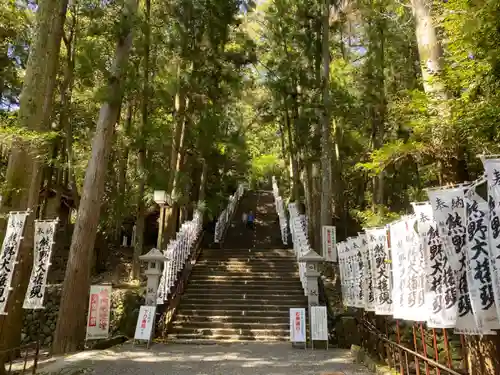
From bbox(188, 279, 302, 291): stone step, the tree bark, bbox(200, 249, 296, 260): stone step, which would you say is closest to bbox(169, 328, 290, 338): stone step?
bbox(188, 279, 302, 291): stone step


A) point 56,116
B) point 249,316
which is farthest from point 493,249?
point 56,116

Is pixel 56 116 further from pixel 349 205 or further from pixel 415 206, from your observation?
pixel 349 205

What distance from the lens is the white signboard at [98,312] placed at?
29.3ft

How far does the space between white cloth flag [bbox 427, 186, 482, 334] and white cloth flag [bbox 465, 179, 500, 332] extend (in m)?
0.11

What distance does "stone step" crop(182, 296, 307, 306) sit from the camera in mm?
10734

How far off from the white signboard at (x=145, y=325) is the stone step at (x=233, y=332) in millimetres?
1094

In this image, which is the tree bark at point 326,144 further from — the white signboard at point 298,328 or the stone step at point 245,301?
the white signboard at point 298,328

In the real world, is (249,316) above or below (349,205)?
below

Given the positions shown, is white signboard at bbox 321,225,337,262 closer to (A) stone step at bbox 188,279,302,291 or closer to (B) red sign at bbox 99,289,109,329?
(A) stone step at bbox 188,279,302,291

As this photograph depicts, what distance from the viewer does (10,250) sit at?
20.5ft

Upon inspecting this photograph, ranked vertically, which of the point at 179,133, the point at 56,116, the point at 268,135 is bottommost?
the point at 179,133

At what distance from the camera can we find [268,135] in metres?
28.9

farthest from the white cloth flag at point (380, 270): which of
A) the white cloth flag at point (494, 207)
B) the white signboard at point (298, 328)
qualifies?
the white cloth flag at point (494, 207)

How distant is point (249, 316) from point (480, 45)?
26.4 ft
